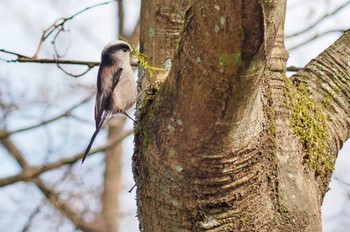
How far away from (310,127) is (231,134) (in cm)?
53

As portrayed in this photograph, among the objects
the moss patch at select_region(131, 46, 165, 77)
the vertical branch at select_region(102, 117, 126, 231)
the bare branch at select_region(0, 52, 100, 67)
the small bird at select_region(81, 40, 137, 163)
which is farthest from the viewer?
the vertical branch at select_region(102, 117, 126, 231)

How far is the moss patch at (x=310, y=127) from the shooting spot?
220 centimetres

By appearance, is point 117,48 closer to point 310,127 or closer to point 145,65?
point 145,65

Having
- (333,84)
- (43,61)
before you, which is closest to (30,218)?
(43,61)

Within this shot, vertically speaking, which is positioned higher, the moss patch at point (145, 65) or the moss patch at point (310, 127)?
the moss patch at point (145, 65)

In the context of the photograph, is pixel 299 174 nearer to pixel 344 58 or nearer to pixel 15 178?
pixel 344 58

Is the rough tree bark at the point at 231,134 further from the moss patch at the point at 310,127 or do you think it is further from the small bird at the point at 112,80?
the small bird at the point at 112,80

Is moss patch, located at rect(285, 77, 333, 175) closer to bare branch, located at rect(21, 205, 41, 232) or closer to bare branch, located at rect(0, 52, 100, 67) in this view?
bare branch, located at rect(0, 52, 100, 67)

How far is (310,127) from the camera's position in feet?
7.36

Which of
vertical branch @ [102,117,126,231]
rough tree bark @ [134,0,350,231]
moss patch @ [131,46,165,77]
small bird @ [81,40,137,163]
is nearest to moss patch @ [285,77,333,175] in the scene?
rough tree bark @ [134,0,350,231]

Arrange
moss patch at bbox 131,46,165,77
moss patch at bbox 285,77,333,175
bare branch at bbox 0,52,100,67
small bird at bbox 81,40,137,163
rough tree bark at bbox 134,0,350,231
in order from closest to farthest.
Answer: rough tree bark at bbox 134,0,350,231, moss patch at bbox 285,77,333,175, moss patch at bbox 131,46,165,77, small bird at bbox 81,40,137,163, bare branch at bbox 0,52,100,67

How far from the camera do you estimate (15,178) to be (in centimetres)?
565

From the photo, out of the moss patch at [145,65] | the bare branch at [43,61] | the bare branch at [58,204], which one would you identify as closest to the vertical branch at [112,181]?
the bare branch at [58,204]

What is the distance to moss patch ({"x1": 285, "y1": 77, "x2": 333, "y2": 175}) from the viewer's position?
220 cm
